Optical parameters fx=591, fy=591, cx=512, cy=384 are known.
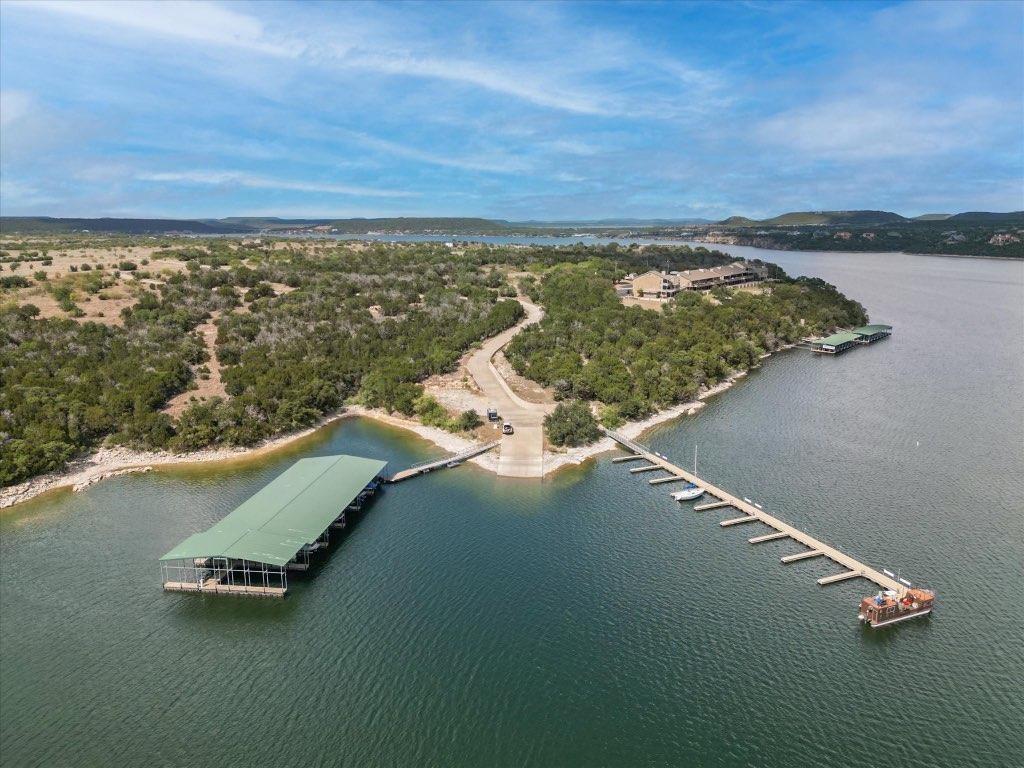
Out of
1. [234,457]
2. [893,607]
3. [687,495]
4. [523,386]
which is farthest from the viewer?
[523,386]

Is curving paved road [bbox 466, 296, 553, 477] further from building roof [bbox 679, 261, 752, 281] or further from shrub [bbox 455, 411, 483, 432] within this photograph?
building roof [bbox 679, 261, 752, 281]

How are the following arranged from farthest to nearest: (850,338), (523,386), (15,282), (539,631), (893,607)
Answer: (850,338), (15,282), (523,386), (893,607), (539,631)

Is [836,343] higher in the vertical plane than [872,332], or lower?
lower

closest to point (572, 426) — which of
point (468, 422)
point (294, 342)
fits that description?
point (468, 422)

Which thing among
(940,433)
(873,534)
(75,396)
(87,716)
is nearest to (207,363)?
(75,396)

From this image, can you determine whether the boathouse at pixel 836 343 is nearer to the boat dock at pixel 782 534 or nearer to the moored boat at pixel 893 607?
the boat dock at pixel 782 534

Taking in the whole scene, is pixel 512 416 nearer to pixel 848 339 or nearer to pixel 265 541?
pixel 265 541
